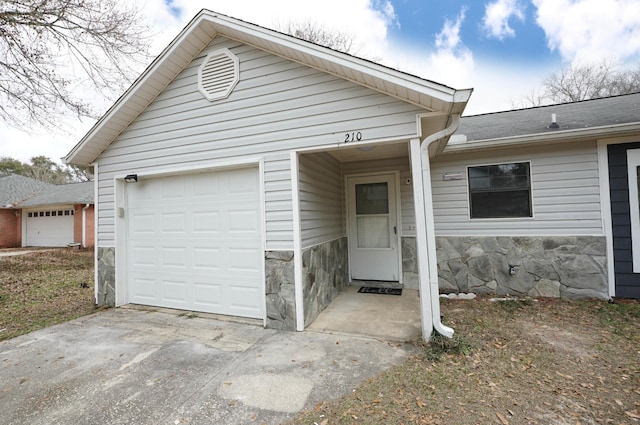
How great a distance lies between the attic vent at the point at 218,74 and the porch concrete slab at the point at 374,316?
11.8 ft

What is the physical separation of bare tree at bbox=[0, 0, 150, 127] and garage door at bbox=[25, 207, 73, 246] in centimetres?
1093

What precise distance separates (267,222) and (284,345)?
1563 mm

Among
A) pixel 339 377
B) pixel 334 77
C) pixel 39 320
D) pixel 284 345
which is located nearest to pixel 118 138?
pixel 39 320

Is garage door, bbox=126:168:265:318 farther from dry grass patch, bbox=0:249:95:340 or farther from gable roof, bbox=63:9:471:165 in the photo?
dry grass patch, bbox=0:249:95:340

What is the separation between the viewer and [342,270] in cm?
596

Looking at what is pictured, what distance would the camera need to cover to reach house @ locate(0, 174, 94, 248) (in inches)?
586

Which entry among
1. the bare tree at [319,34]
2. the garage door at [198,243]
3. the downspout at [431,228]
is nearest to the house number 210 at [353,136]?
the downspout at [431,228]

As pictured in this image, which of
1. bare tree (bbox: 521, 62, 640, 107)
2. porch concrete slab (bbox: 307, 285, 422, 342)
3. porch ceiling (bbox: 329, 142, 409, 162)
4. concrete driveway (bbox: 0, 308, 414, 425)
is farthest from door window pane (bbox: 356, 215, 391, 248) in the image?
bare tree (bbox: 521, 62, 640, 107)

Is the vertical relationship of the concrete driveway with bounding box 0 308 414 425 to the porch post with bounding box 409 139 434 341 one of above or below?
below

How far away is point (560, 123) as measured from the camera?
5.39m

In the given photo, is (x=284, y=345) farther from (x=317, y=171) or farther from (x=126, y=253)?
(x=126, y=253)

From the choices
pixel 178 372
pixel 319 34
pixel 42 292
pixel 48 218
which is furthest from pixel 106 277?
pixel 48 218

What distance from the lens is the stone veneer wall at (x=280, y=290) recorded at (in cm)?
388

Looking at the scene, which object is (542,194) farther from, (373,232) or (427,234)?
(427,234)
